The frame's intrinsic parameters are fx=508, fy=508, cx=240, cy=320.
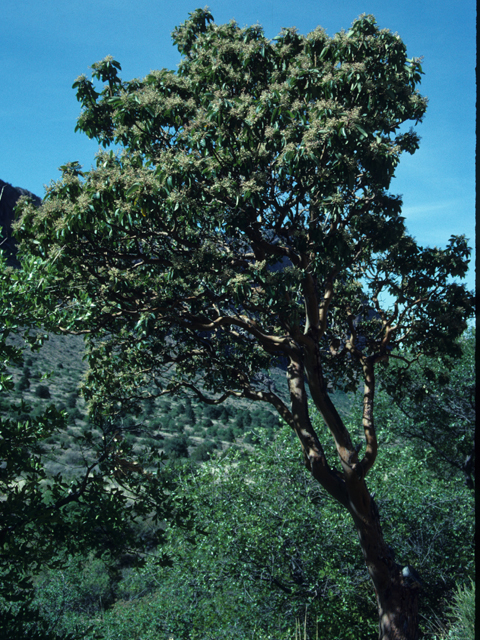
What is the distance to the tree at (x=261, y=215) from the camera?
623 centimetres

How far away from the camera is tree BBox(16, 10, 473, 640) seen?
623cm

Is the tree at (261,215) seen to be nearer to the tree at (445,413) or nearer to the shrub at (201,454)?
the tree at (445,413)

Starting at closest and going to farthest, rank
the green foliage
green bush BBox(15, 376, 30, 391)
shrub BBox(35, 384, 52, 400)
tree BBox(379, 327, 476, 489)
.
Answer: the green foliage → tree BBox(379, 327, 476, 489) → green bush BBox(15, 376, 30, 391) → shrub BBox(35, 384, 52, 400)

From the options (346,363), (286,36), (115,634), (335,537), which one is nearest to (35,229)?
(286,36)

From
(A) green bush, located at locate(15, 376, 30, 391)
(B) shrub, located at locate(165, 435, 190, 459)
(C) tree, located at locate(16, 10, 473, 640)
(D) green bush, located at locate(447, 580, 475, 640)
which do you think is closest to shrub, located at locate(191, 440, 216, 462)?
(B) shrub, located at locate(165, 435, 190, 459)

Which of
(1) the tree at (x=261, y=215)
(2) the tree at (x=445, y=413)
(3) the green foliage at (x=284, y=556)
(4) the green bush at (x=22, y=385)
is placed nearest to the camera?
(1) the tree at (x=261, y=215)

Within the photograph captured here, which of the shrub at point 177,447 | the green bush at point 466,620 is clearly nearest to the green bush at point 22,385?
the shrub at point 177,447

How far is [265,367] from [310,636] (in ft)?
18.3

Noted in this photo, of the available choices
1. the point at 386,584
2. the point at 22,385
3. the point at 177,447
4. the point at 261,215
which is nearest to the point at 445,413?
the point at 386,584

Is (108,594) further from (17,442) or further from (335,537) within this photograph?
(17,442)

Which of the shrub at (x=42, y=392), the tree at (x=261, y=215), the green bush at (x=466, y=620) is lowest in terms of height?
the green bush at (x=466, y=620)

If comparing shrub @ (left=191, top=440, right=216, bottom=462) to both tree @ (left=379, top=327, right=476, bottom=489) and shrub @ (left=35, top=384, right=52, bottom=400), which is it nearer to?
shrub @ (left=35, top=384, right=52, bottom=400)

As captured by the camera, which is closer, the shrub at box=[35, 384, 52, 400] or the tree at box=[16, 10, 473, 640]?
the tree at box=[16, 10, 473, 640]

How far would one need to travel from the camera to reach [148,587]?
18.0 metres
